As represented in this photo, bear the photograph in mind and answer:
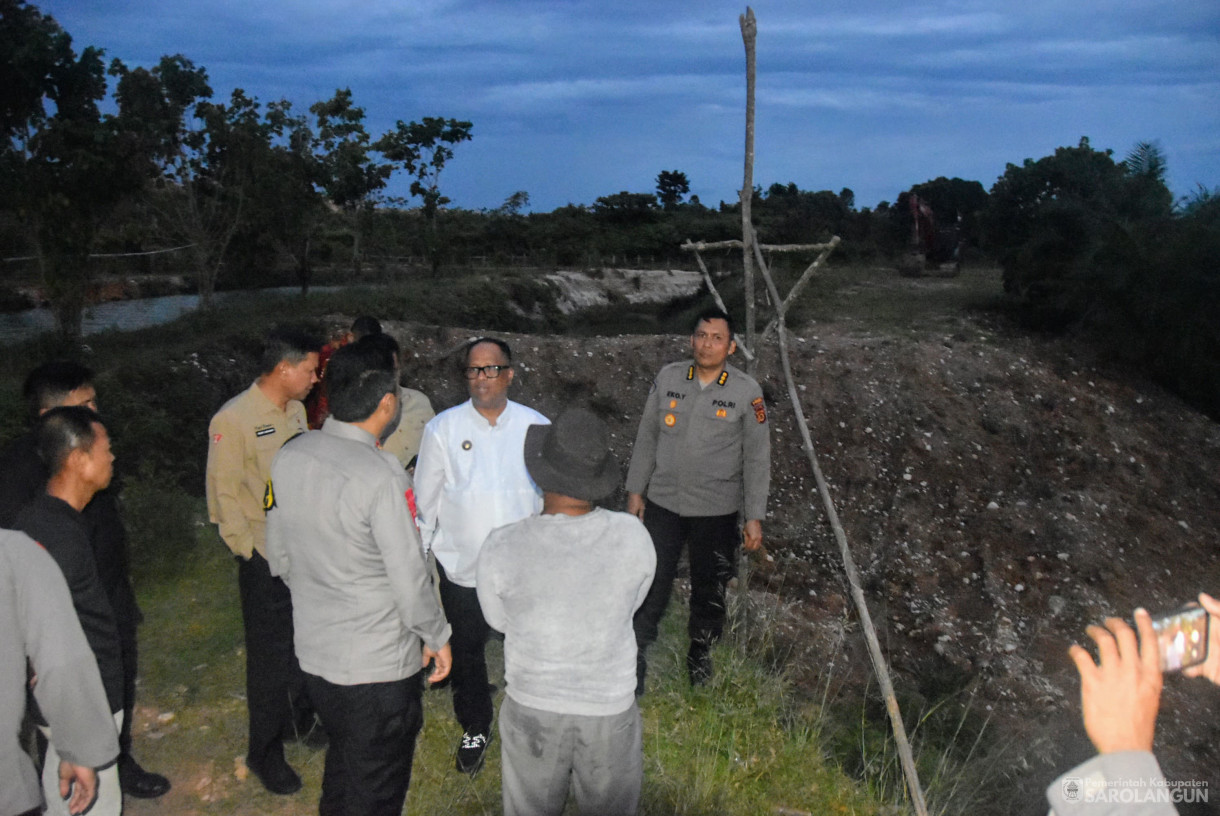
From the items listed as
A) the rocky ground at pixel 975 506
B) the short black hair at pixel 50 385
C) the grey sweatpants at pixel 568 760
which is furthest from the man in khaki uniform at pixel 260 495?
the rocky ground at pixel 975 506

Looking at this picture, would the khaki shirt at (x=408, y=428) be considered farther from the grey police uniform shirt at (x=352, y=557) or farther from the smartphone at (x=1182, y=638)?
the smartphone at (x=1182, y=638)

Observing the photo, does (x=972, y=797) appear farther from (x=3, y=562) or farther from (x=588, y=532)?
(x=3, y=562)

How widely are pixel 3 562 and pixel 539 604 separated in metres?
1.14

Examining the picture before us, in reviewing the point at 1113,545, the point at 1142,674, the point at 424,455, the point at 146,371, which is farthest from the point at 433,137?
the point at 1142,674

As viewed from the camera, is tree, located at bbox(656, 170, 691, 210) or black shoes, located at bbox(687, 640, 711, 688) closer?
black shoes, located at bbox(687, 640, 711, 688)

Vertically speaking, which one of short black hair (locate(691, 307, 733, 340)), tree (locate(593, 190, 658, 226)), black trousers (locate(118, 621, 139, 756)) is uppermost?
tree (locate(593, 190, 658, 226))

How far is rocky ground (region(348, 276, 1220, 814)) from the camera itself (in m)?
6.60

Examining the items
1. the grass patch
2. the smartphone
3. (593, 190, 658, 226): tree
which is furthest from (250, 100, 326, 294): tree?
(593, 190, 658, 226): tree

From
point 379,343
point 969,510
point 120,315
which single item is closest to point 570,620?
point 379,343

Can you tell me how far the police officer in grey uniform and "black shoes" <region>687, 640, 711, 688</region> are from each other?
0.16 ft

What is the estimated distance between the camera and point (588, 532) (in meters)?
1.96

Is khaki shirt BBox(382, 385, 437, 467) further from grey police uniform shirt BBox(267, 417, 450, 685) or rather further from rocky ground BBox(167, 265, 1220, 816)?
rocky ground BBox(167, 265, 1220, 816)

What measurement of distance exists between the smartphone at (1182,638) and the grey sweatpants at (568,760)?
1227mm

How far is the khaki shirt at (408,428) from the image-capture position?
12.0 ft
